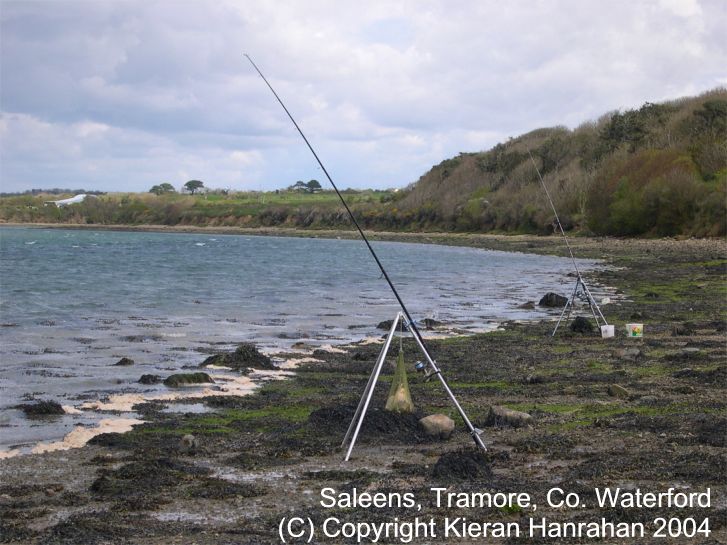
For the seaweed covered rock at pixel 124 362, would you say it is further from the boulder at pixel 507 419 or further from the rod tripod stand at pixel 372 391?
the boulder at pixel 507 419

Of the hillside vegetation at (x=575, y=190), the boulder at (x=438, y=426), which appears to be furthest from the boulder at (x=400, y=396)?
the hillside vegetation at (x=575, y=190)

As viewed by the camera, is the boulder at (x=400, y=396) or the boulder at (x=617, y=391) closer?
the boulder at (x=400, y=396)

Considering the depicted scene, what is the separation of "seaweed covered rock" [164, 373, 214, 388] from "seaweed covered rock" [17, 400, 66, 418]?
2030 mm

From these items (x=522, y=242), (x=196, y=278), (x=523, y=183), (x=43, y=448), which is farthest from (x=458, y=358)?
(x=523, y=183)

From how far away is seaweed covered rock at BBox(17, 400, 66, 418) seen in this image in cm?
1237

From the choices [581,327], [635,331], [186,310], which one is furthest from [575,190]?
[635,331]

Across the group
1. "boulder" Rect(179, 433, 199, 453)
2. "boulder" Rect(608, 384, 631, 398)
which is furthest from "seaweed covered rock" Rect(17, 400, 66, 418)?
"boulder" Rect(608, 384, 631, 398)

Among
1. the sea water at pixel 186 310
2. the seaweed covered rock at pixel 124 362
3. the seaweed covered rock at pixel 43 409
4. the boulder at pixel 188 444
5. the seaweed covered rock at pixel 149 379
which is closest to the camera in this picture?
the boulder at pixel 188 444

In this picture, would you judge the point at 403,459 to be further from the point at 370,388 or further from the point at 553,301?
the point at 553,301

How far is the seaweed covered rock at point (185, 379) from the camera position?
563 inches

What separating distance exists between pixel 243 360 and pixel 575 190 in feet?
223

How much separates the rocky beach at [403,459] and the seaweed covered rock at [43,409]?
1022 mm

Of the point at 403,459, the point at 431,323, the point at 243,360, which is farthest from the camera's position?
the point at 431,323

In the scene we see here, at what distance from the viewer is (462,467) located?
848cm
